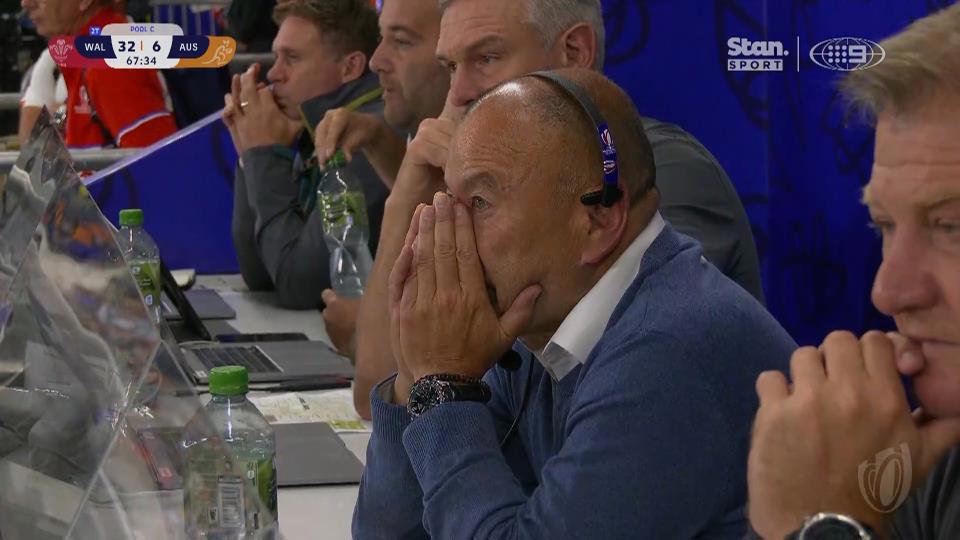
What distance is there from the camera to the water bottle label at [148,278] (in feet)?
9.66

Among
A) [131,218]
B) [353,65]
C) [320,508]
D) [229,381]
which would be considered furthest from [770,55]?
[229,381]

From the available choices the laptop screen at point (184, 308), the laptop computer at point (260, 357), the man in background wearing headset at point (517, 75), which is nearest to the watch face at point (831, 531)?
→ the man in background wearing headset at point (517, 75)

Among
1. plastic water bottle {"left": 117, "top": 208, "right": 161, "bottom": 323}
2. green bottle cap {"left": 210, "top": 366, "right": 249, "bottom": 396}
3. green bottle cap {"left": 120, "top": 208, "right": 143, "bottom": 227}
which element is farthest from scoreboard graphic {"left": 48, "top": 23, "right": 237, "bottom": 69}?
green bottle cap {"left": 210, "top": 366, "right": 249, "bottom": 396}

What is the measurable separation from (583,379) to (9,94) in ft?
13.5

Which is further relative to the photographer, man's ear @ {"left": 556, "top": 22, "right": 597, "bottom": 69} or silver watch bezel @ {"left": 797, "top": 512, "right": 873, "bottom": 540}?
man's ear @ {"left": 556, "top": 22, "right": 597, "bottom": 69}

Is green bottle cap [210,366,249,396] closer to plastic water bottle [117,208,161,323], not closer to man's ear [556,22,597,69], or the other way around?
man's ear [556,22,597,69]

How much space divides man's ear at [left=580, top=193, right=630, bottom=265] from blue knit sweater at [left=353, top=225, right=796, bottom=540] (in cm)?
5

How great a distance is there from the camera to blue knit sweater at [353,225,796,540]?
1437mm

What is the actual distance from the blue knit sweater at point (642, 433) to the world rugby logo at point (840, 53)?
4.47ft

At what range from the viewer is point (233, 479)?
5.61 ft

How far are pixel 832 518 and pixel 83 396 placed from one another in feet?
2.23

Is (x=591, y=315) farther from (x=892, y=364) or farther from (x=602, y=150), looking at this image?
(x=892, y=364)

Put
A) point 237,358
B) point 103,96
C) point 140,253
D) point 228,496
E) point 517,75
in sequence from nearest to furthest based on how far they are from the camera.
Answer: point 228,496 → point 517,75 → point 237,358 → point 140,253 → point 103,96

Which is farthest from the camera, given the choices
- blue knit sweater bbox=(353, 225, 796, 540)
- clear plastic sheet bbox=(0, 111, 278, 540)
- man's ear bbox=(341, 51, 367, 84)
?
man's ear bbox=(341, 51, 367, 84)
